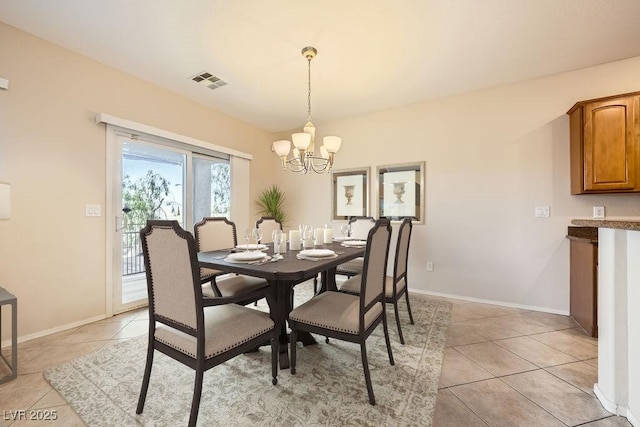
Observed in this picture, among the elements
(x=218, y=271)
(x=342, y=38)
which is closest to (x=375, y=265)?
(x=218, y=271)

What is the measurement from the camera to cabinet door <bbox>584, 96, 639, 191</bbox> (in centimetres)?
238

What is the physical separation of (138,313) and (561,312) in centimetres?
458

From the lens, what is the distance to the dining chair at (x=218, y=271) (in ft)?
7.09

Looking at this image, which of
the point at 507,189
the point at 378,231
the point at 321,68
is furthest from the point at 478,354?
the point at 321,68

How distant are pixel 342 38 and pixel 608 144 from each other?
263 centimetres

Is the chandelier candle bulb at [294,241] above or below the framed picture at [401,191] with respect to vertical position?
below

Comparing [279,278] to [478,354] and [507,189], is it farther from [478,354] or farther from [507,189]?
[507,189]

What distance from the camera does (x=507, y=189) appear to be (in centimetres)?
313

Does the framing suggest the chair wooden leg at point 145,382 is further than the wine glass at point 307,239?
No

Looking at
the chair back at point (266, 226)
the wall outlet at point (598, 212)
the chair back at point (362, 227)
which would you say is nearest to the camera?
the wall outlet at point (598, 212)

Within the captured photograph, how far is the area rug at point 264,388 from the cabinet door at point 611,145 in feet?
7.29

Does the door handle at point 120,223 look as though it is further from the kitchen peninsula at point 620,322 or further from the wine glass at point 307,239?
the kitchen peninsula at point 620,322

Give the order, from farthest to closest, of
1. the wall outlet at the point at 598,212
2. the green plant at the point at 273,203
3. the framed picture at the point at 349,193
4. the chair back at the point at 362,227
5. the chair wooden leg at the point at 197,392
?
1. the green plant at the point at 273,203
2. the framed picture at the point at 349,193
3. the chair back at the point at 362,227
4. the wall outlet at the point at 598,212
5. the chair wooden leg at the point at 197,392

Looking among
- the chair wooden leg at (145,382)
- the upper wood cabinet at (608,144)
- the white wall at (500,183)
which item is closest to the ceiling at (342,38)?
the white wall at (500,183)
